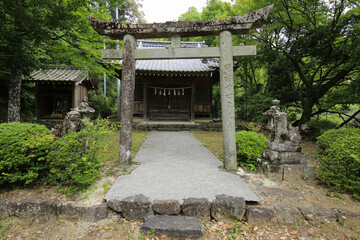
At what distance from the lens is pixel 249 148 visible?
444 centimetres

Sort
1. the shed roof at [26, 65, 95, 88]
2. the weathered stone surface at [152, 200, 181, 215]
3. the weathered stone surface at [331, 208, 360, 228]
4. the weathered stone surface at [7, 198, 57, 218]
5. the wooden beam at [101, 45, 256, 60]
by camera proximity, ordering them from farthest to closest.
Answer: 1. the shed roof at [26, 65, 95, 88]
2. the wooden beam at [101, 45, 256, 60]
3. the weathered stone surface at [7, 198, 57, 218]
4. the weathered stone surface at [152, 200, 181, 215]
5. the weathered stone surface at [331, 208, 360, 228]

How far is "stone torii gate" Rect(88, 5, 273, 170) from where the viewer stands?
13.6 feet

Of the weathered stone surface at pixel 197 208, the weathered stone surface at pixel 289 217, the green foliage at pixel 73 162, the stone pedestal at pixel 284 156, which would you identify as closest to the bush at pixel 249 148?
the stone pedestal at pixel 284 156

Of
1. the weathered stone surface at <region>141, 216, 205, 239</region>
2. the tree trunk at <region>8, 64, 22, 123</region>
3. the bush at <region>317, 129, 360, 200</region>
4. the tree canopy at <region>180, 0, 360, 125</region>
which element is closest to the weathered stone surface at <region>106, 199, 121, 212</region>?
the weathered stone surface at <region>141, 216, 205, 239</region>

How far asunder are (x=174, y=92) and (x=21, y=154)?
929 centimetres

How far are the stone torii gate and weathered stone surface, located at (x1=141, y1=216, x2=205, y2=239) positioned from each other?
1999 mm

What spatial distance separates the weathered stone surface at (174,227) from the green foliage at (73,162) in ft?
4.95

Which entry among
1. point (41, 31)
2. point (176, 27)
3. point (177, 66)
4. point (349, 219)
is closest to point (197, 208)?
point (349, 219)

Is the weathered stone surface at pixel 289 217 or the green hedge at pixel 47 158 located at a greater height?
the green hedge at pixel 47 158

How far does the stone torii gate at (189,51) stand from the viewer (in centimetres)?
414

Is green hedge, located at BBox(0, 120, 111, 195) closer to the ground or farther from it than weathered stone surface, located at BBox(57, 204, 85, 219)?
farther from it

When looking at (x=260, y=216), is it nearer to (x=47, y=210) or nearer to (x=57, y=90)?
(x=47, y=210)

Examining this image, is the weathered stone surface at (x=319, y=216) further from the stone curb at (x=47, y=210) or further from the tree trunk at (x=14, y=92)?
the tree trunk at (x=14, y=92)

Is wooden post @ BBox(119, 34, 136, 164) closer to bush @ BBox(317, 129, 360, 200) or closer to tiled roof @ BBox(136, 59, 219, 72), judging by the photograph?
bush @ BBox(317, 129, 360, 200)
